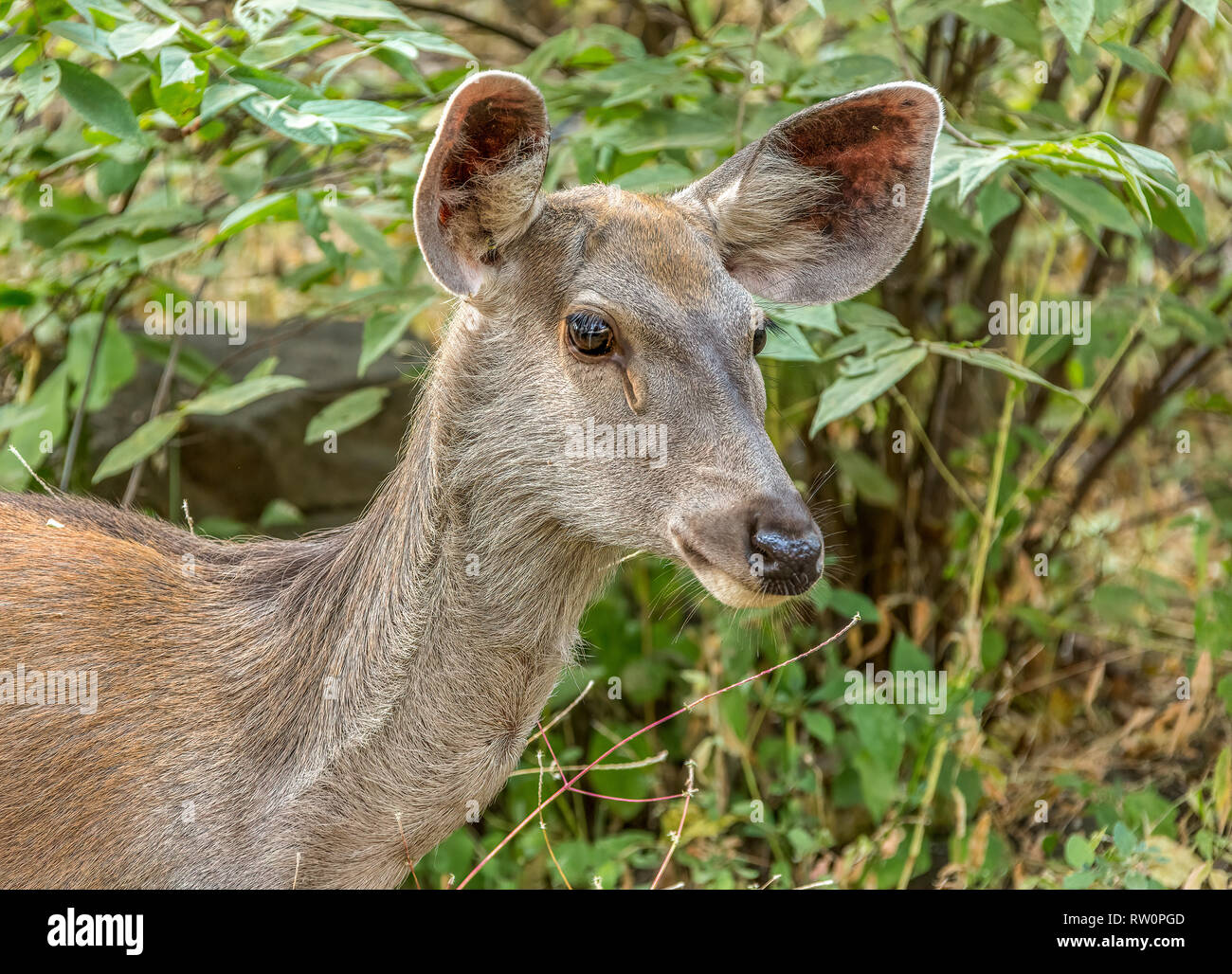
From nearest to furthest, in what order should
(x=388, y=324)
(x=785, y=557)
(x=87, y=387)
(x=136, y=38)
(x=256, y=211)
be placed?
(x=785, y=557), (x=136, y=38), (x=256, y=211), (x=388, y=324), (x=87, y=387)

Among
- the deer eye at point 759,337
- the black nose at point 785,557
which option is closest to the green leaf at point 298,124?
the deer eye at point 759,337

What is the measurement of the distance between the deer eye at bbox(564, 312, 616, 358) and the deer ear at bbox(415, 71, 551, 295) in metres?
0.36

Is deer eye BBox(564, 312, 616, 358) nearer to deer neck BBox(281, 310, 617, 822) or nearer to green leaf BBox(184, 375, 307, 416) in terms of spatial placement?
deer neck BBox(281, 310, 617, 822)

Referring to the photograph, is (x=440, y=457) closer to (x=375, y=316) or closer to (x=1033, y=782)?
(x=375, y=316)

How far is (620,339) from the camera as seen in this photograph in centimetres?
377

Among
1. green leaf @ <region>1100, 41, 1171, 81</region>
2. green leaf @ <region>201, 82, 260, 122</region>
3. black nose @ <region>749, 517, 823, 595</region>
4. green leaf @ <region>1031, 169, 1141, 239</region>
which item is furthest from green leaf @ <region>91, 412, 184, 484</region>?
green leaf @ <region>1100, 41, 1171, 81</region>

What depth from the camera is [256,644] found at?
4098 mm

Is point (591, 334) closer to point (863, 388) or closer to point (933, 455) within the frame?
point (863, 388)

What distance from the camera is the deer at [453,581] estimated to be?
371 centimetres

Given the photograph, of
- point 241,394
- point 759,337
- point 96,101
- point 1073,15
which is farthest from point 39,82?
point 1073,15

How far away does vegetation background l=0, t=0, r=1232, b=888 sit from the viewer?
4781mm

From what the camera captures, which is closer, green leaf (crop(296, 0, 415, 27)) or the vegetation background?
green leaf (crop(296, 0, 415, 27))

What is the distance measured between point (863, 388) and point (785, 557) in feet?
4.42

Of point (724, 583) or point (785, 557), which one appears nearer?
point (785, 557)
